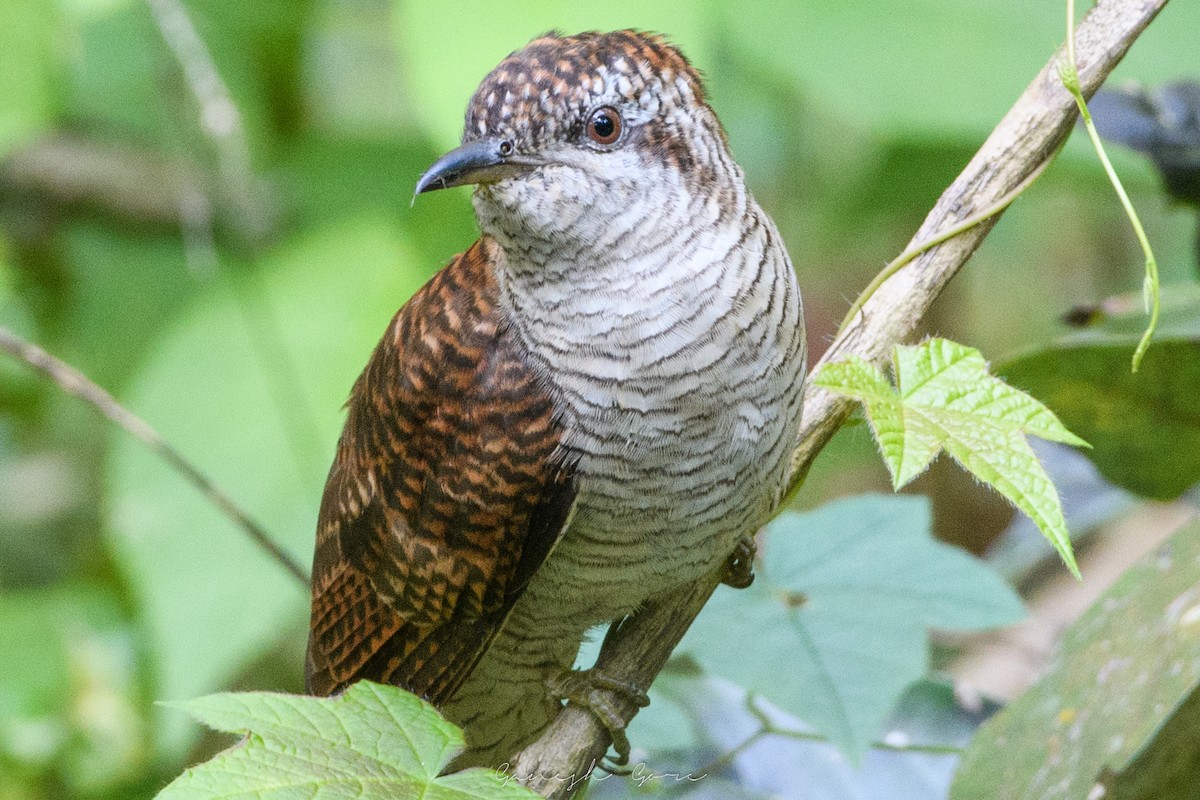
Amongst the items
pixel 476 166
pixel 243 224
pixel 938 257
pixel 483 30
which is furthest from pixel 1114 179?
pixel 243 224

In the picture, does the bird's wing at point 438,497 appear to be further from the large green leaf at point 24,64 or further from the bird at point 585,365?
the large green leaf at point 24,64

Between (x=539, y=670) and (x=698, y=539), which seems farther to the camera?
(x=539, y=670)

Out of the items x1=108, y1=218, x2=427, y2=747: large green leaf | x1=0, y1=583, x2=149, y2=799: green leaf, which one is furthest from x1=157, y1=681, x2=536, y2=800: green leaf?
x1=0, y1=583, x2=149, y2=799: green leaf

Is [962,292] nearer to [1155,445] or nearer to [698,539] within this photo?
[1155,445]

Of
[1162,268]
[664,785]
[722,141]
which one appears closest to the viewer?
[722,141]

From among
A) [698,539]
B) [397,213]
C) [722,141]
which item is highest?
[722,141]

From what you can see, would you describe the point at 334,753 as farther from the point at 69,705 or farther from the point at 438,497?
the point at 69,705

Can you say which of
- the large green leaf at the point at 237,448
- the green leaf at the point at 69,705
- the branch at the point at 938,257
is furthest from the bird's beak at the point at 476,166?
the green leaf at the point at 69,705

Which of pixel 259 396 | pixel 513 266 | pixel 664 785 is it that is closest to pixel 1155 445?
pixel 664 785
